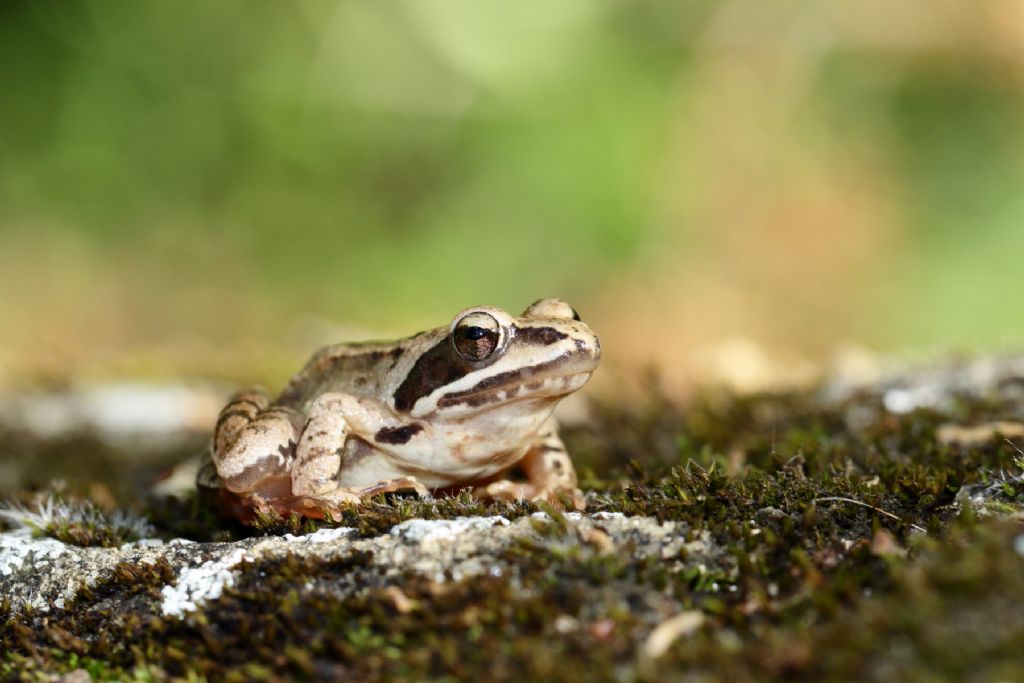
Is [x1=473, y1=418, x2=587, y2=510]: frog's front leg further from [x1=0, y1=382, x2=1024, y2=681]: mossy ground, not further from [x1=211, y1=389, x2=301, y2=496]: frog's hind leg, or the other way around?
[x1=211, y1=389, x2=301, y2=496]: frog's hind leg

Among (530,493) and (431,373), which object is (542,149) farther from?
(530,493)

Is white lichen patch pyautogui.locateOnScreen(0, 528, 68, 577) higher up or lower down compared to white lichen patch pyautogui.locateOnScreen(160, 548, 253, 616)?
higher up

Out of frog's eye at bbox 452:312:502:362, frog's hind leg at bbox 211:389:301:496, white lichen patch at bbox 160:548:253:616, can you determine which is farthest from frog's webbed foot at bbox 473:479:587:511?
white lichen patch at bbox 160:548:253:616

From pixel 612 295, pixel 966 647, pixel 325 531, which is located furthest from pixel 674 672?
pixel 612 295

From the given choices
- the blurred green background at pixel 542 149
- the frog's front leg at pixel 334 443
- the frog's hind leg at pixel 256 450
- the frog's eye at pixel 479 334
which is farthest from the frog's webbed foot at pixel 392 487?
the blurred green background at pixel 542 149

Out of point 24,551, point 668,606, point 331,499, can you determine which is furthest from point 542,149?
point 668,606

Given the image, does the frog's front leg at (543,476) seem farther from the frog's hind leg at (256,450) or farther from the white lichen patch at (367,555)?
the frog's hind leg at (256,450)

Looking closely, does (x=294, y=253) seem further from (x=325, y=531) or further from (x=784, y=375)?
(x=325, y=531)

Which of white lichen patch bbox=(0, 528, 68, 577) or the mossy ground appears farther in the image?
white lichen patch bbox=(0, 528, 68, 577)
